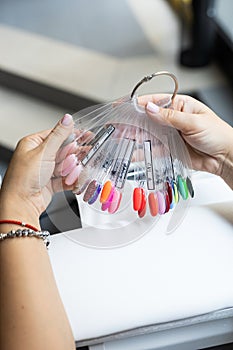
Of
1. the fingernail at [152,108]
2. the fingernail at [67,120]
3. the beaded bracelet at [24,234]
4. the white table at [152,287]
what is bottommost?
the white table at [152,287]

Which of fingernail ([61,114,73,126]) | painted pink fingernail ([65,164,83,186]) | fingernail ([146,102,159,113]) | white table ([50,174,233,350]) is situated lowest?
white table ([50,174,233,350])

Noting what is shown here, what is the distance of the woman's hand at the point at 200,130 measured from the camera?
76cm

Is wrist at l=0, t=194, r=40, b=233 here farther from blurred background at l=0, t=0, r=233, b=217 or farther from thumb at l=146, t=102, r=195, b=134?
blurred background at l=0, t=0, r=233, b=217

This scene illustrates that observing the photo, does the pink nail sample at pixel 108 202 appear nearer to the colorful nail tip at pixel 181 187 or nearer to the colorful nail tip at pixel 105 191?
the colorful nail tip at pixel 105 191

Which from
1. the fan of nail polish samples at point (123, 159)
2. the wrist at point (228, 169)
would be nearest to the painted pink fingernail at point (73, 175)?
the fan of nail polish samples at point (123, 159)

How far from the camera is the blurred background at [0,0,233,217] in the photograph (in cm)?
203

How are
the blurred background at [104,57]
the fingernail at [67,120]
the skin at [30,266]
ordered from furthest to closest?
1. the blurred background at [104,57]
2. the fingernail at [67,120]
3. the skin at [30,266]

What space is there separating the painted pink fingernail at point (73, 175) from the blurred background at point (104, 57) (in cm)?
117

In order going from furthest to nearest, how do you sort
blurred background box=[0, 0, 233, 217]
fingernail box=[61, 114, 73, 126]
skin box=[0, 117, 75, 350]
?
blurred background box=[0, 0, 233, 217], fingernail box=[61, 114, 73, 126], skin box=[0, 117, 75, 350]

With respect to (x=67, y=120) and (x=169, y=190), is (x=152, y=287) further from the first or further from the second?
(x=67, y=120)

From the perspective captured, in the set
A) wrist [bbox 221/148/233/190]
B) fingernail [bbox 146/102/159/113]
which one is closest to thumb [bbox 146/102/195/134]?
fingernail [bbox 146/102/159/113]

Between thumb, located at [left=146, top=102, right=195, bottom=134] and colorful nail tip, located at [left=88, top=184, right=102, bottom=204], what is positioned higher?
thumb, located at [left=146, top=102, right=195, bottom=134]

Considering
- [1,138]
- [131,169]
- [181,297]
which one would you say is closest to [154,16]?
[1,138]

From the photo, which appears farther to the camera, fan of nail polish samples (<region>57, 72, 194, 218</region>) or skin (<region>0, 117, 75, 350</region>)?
fan of nail polish samples (<region>57, 72, 194, 218</region>)
